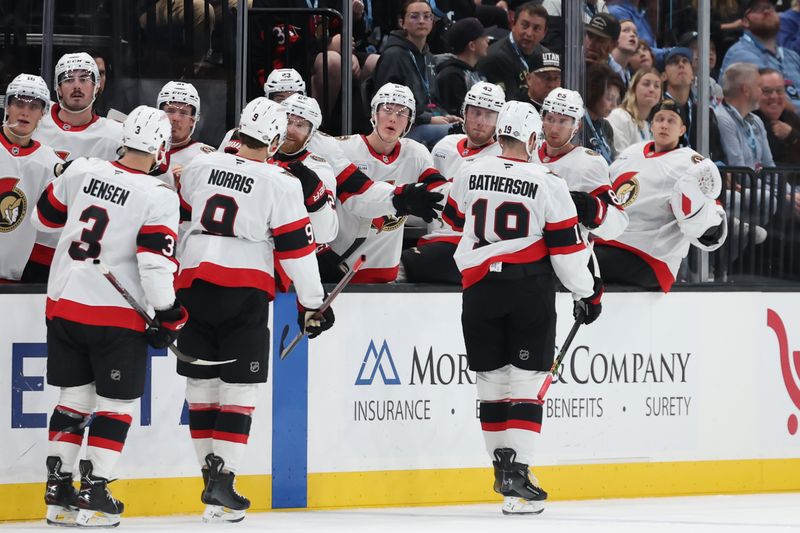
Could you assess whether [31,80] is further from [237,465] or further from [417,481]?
[417,481]

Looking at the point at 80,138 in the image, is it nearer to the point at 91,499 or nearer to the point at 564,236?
the point at 91,499

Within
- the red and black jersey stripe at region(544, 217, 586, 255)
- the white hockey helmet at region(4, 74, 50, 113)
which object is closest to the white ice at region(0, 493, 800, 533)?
the red and black jersey stripe at region(544, 217, 586, 255)

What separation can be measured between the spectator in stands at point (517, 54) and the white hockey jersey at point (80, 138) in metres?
1.84

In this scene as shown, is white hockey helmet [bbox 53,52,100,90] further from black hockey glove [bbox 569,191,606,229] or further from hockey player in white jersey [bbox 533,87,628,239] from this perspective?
black hockey glove [bbox 569,191,606,229]

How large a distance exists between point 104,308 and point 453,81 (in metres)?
2.43

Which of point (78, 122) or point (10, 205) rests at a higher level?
point (78, 122)

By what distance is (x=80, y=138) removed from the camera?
5.39 metres

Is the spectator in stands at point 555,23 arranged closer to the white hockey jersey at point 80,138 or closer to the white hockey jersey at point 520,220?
the white hockey jersey at point 520,220

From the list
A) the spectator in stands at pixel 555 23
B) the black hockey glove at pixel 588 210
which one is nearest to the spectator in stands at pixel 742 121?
the spectator in stands at pixel 555 23

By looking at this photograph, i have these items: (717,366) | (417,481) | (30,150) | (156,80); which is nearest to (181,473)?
(417,481)

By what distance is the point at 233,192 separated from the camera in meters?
4.71

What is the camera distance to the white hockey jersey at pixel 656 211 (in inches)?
224

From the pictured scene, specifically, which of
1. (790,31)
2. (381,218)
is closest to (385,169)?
(381,218)

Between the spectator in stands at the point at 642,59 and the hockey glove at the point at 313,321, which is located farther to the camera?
the spectator in stands at the point at 642,59
